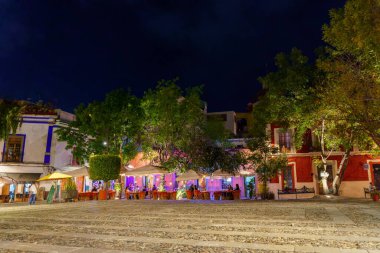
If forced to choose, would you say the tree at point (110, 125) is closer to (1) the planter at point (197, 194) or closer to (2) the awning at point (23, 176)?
(2) the awning at point (23, 176)

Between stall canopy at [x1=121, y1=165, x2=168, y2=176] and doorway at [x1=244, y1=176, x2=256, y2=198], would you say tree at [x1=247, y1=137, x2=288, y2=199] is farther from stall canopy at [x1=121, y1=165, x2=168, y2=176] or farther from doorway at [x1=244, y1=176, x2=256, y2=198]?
stall canopy at [x1=121, y1=165, x2=168, y2=176]

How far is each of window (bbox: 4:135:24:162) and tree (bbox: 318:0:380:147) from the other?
2484 cm

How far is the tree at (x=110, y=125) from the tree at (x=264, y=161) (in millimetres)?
9409

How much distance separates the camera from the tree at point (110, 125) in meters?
25.7

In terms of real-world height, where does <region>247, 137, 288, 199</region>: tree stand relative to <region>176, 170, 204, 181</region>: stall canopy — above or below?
above

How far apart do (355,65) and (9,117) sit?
84.9ft

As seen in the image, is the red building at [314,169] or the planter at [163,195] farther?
the red building at [314,169]

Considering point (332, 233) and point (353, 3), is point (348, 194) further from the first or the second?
point (332, 233)

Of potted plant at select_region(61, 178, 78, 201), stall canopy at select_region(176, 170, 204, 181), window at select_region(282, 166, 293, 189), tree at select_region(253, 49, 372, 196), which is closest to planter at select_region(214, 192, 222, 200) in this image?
stall canopy at select_region(176, 170, 204, 181)

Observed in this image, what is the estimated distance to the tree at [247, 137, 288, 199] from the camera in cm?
2350

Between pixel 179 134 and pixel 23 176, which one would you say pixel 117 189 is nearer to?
pixel 179 134

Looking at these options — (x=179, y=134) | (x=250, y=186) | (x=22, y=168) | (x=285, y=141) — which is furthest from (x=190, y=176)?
(x=22, y=168)

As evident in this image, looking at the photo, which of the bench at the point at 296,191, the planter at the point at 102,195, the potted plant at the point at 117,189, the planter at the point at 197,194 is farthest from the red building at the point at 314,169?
the planter at the point at 102,195

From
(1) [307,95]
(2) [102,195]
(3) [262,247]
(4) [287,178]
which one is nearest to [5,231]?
(3) [262,247]
